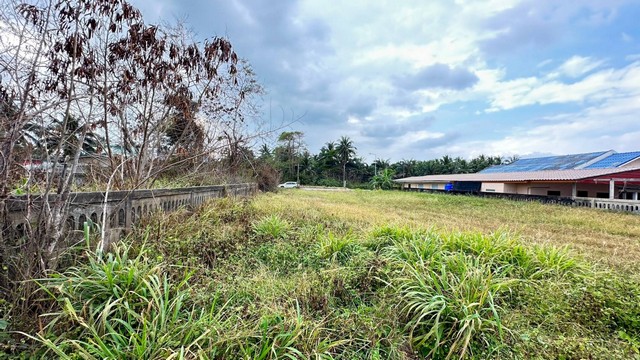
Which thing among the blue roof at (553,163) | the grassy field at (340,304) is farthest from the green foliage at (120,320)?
the blue roof at (553,163)

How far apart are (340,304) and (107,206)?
2.85 meters

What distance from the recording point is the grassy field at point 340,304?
1820mm

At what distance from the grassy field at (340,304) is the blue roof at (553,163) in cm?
2298

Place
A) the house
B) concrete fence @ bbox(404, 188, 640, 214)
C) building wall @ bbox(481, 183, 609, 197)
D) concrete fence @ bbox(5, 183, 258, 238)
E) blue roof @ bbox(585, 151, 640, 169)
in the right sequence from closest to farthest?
concrete fence @ bbox(5, 183, 258, 238)
concrete fence @ bbox(404, 188, 640, 214)
the house
building wall @ bbox(481, 183, 609, 197)
blue roof @ bbox(585, 151, 640, 169)

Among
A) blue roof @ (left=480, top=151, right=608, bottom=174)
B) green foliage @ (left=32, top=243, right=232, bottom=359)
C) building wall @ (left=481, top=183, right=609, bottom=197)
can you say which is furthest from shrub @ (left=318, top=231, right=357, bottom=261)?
blue roof @ (left=480, top=151, right=608, bottom=174)

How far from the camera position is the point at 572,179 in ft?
46.1

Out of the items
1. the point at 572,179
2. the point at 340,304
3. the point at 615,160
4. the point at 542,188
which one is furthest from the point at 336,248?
the point at 615,160

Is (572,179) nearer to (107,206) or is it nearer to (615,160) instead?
(615,160)

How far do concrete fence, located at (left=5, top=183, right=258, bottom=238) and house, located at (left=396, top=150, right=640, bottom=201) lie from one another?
18.0 m

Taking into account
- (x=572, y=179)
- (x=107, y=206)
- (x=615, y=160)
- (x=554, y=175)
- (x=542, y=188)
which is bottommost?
(x=542, y=188)

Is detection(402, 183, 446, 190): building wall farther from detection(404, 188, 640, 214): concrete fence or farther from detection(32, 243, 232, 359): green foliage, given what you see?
detection(32, 243, 232, 359): green foliage

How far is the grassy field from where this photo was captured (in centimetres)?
182

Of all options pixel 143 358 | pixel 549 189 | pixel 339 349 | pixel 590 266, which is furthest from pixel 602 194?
pixel 143 358

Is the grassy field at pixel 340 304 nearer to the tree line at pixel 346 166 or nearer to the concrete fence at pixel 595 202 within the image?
the concrete fence at pixel 595 202
